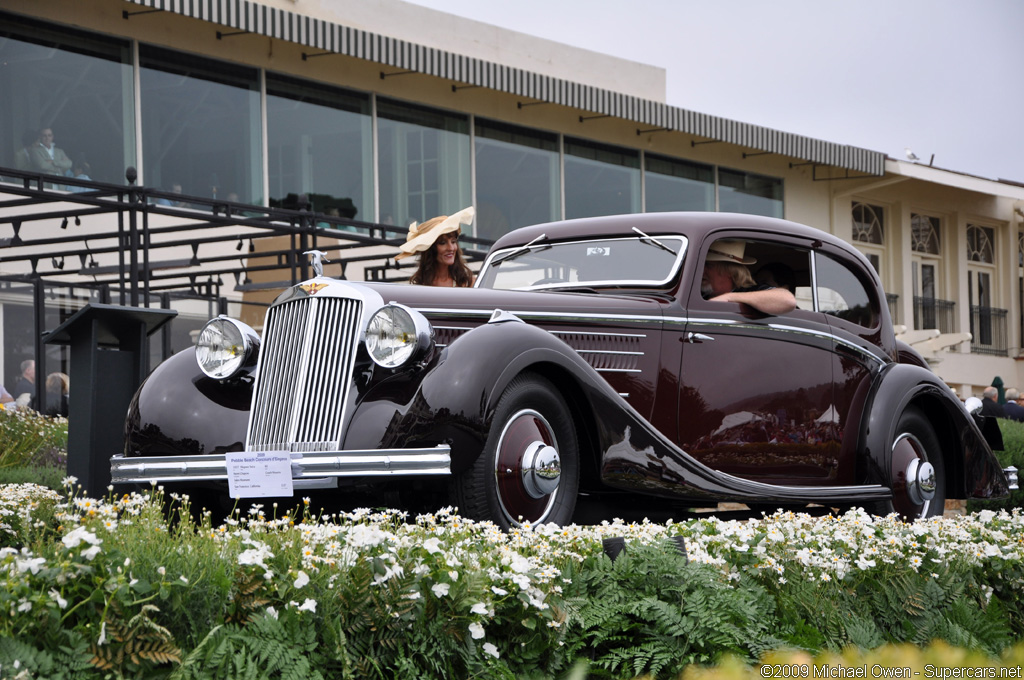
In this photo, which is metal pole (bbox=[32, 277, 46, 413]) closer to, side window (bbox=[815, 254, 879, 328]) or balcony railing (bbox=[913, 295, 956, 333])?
side window (bbox=[815, 254, 879, 328])

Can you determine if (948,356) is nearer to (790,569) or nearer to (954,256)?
(954,256)

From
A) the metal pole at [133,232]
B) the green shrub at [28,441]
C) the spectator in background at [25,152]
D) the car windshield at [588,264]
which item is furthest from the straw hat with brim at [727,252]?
the spectator in background at [25,152]

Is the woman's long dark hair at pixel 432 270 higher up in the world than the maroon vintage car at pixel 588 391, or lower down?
higher up

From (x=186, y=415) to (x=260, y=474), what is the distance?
0.77m

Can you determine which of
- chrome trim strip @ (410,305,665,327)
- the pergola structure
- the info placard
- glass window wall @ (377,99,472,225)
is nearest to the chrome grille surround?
the info placard

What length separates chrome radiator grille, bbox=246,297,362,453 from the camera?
4.54 m

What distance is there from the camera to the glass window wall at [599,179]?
18781mm

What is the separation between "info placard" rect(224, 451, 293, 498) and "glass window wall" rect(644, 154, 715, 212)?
15.9 metres

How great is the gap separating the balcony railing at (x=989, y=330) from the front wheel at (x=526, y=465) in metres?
22.5

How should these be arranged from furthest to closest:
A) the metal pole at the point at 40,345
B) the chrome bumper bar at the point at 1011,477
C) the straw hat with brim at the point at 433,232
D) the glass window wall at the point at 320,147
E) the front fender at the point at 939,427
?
the glass window wall at the point at 320,147 < the metal pole at the point at 40,345 < the chrome bumper bar at the point at 1011,477 < the straw hat with brim at the point at 433,232 < the front fender at the point at 939,427

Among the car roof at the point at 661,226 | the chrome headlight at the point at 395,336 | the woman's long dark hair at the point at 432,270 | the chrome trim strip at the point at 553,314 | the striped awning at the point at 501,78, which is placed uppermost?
the striped awning at the point at 501,78

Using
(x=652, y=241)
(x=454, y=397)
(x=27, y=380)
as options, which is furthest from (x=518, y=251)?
(x=27, y=380)

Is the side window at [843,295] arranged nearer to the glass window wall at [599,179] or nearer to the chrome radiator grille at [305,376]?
the chrome radiator grille at [305,376]

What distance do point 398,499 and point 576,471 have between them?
0.78 m
